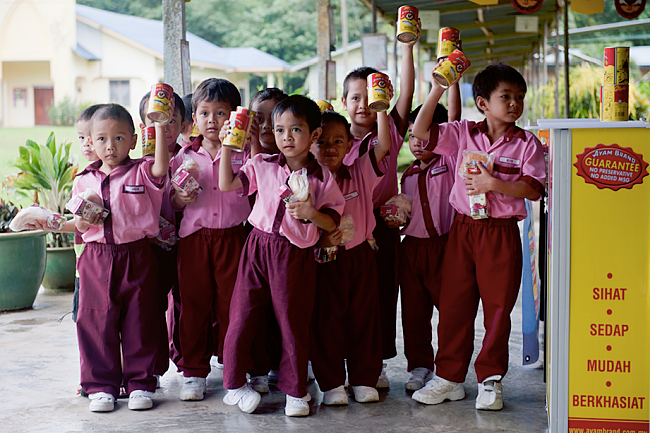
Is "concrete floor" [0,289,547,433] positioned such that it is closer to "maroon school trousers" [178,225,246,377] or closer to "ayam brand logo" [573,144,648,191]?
"maroon school trousers" [178,225,246,377]

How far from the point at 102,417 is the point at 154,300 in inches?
21.9

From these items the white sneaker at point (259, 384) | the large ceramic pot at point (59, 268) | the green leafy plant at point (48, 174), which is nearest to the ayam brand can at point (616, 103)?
the white sneaker at point (259, 384)

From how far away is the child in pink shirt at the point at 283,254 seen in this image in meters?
2.90

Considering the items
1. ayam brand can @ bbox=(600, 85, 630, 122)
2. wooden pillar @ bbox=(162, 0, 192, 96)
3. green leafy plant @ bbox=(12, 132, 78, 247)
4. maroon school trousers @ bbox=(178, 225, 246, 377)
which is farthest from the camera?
green leafy plant @ bbox=(12, 132, 78, 247)

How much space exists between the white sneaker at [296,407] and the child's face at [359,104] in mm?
1326

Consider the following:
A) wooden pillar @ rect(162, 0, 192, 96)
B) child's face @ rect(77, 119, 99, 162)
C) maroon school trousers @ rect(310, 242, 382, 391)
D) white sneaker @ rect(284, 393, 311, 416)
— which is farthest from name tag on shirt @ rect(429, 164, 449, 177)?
wooden pillar @ rect(162, 0, 192, 96)

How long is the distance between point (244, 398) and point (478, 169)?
145cm

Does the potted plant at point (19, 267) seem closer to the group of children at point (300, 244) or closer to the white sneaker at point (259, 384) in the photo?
the group of children at point (300, 244)

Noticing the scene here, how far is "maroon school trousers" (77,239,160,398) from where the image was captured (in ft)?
10.0

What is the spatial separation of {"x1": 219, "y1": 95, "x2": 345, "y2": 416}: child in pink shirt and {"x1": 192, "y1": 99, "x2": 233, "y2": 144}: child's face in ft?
0.92

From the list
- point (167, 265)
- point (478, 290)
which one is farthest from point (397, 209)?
point (167, 265)

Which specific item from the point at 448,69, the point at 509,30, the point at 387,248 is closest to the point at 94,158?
the point at 387,248

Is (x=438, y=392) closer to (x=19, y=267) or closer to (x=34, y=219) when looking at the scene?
(x=34, y=219)

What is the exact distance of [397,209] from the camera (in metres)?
3.23
